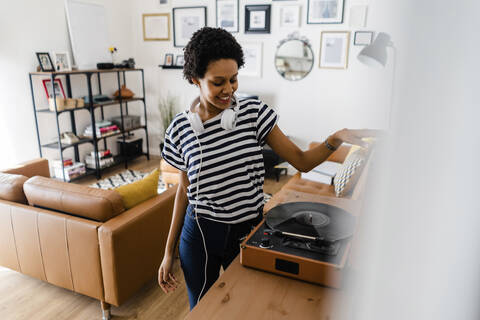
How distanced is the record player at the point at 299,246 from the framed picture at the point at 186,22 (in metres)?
4.11

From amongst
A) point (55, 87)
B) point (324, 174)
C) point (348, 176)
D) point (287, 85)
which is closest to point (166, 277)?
point (348, 176)

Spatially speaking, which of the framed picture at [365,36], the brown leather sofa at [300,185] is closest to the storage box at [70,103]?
the brown leather sofa at [300,185]

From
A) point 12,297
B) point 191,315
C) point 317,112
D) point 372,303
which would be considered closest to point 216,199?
point 191,315

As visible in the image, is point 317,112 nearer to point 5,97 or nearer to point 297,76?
point 297,76

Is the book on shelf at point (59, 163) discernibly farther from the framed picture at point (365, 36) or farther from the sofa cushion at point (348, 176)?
the framed picture at point (365, 36)

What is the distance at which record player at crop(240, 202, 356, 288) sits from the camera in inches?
32.3

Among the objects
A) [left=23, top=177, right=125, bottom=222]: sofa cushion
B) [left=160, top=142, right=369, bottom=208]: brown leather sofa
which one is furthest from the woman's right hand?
[left=160, top=142, right=369, bottom=208]: brown leather sofa

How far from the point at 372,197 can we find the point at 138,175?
446 cm

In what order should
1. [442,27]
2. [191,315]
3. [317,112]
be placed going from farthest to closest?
1. [317,112]
2. [191,315]
3. [442,27]

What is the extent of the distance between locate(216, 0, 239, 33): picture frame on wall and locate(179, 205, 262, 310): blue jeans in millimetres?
3749

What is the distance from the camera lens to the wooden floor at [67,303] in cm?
200

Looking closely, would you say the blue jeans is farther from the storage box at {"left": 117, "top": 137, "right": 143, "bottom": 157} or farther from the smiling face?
the storage box at {"left": 117, "top": 137, "right": 143, "bottom": 157}

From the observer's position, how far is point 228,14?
4414 millimetres

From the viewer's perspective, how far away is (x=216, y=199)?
42.2 inches
